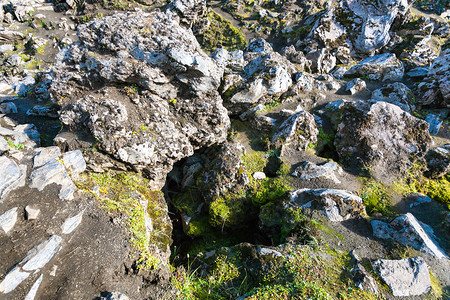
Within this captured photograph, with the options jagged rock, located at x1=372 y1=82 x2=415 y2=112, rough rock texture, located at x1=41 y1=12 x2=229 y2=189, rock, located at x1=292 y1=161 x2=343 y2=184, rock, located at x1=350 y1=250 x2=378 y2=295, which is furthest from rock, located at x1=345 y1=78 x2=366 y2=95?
rock, located at x1=350 y1=250 x2=378 y2=295

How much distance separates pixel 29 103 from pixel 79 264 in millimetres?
10511

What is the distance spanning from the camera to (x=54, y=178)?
585cm

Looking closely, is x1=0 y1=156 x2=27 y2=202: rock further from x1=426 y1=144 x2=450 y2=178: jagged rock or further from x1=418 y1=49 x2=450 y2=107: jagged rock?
x1=418 y1=49 x2=450 y2=107: jagged rock

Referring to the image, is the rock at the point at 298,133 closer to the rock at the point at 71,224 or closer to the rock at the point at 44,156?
the rock at the point at 71,224

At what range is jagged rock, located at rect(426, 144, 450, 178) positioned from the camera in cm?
877

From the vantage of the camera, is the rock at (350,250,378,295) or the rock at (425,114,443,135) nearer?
the rock at (350,250,378,295)

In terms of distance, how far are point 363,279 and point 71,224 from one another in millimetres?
7259

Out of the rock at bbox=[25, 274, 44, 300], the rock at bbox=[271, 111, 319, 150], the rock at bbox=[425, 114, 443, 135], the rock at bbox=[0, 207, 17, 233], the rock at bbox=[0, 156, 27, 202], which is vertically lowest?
the rock at bbox=[25, 274, 44, 300]

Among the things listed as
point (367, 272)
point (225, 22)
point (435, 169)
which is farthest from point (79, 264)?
point (225, 22)

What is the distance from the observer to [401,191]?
827cm

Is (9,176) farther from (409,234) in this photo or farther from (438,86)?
(438,86)

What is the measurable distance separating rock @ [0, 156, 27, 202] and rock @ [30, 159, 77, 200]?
0.74 ft

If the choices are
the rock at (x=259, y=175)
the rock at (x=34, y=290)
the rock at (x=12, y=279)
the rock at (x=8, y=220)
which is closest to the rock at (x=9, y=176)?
the rock at (x=8, y=220)

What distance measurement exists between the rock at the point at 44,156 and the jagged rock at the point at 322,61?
16.0 m
